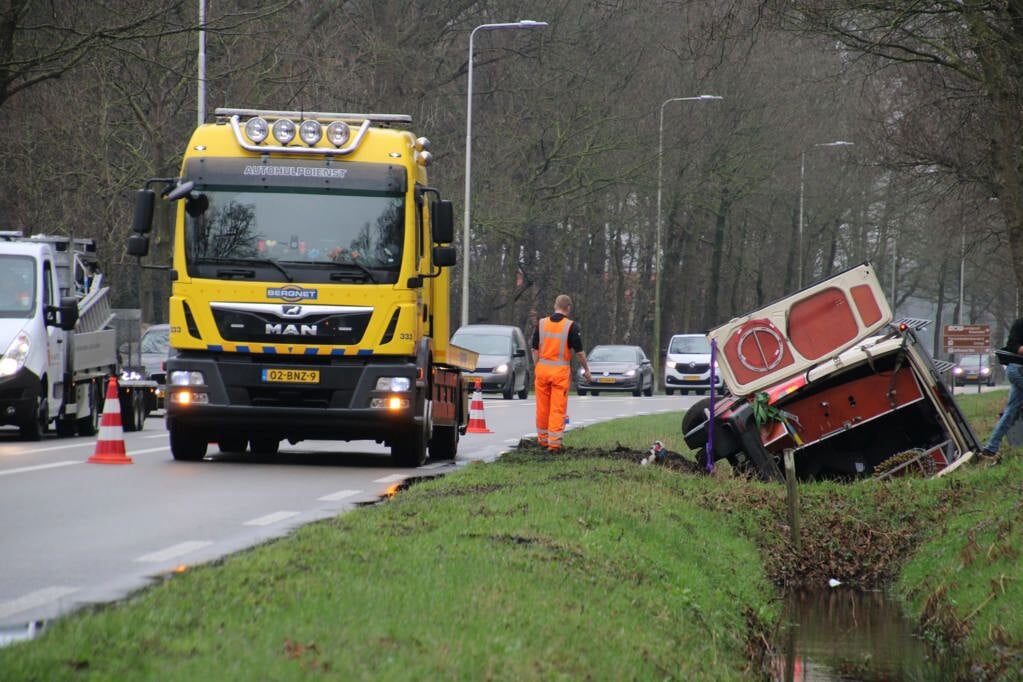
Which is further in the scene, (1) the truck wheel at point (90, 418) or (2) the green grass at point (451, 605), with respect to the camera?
(1) the truck wheel at point (90, 418)

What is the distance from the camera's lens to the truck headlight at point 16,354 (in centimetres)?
1980

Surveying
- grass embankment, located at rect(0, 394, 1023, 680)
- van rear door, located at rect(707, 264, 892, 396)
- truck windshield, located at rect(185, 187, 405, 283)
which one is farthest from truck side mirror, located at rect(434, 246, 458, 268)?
van rear door, located at rect(707, 264, 892, 396)

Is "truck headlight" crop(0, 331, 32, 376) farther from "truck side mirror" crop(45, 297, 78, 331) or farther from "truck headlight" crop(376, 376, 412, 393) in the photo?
"truck headlight" crop(376, 376, 412, 393)

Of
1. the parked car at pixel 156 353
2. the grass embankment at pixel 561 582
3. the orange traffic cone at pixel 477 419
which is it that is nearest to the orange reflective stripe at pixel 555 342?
the grass embankment at pixel 561 582

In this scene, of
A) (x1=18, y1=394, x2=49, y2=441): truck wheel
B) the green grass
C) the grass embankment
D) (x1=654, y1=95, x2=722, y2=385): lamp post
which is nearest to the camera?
the green grass

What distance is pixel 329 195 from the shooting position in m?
16.6

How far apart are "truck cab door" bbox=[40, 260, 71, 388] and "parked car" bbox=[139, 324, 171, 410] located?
24.6 feet

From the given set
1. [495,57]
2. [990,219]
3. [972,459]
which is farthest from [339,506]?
[495,57]

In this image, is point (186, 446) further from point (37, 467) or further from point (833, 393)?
point (833, 393)

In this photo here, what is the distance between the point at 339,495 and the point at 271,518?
2064 mm

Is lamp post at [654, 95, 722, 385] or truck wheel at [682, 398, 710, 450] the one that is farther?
lamp post at [654, 95, 722, 385]

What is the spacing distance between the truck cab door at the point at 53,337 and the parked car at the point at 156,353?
24.6 feet

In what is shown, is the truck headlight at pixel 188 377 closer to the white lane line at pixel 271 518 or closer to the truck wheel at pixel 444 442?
the truck wheel at pixel 444 442

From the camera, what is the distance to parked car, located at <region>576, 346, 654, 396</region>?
50500 millimetres
